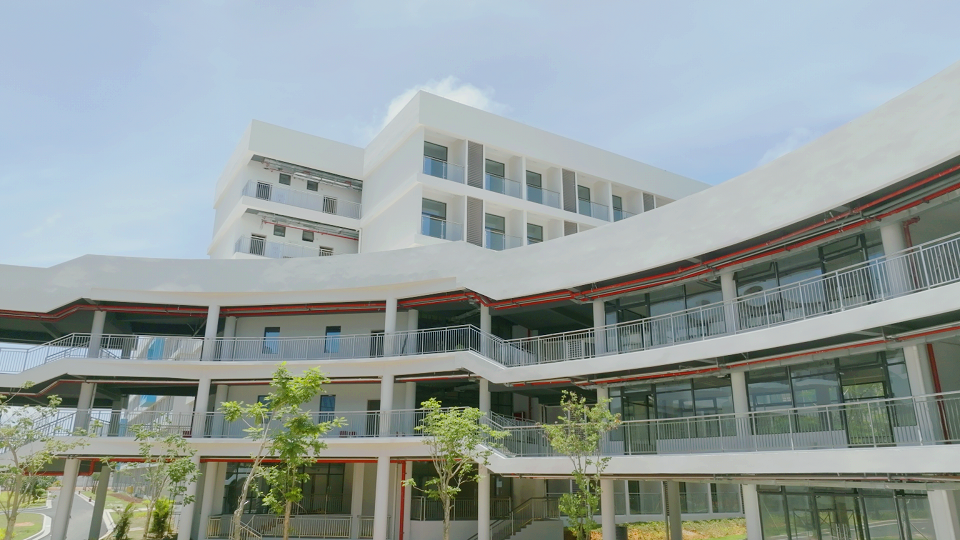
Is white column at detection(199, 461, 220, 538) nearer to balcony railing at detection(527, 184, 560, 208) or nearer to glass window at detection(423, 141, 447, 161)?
glass window at detection(423, 141, 447, 161)

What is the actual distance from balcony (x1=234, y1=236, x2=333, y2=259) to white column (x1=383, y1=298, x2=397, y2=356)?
10.5 m

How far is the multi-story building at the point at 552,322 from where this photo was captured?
17.4 meters

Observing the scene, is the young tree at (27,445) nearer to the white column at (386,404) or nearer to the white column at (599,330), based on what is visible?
the white column at (386,404)

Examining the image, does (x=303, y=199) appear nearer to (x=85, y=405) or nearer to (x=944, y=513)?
(x=85, y=405)

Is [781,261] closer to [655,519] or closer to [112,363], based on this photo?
[655,519]

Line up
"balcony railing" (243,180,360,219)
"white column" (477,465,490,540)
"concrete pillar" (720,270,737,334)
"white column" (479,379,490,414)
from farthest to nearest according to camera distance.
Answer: "balcony railing" (243,180,360,219) → "white column" (479,379,490,414) → "white column" (477,465,490,540) → "concrete pillar" (720,270,737,334)

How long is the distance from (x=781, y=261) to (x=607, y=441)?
8120mm

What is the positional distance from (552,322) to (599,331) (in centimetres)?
704

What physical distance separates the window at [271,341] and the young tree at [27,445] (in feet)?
26.2

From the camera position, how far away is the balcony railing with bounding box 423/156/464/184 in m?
34.8

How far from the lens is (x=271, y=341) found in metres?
32.5

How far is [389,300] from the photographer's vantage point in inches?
1139

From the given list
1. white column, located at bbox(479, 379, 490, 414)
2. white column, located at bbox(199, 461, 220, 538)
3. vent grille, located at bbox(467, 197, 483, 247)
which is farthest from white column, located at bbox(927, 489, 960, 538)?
white column, located at bbox(199, 461, 220, 538)

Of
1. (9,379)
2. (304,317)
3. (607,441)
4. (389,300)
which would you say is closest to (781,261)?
(607,441)
